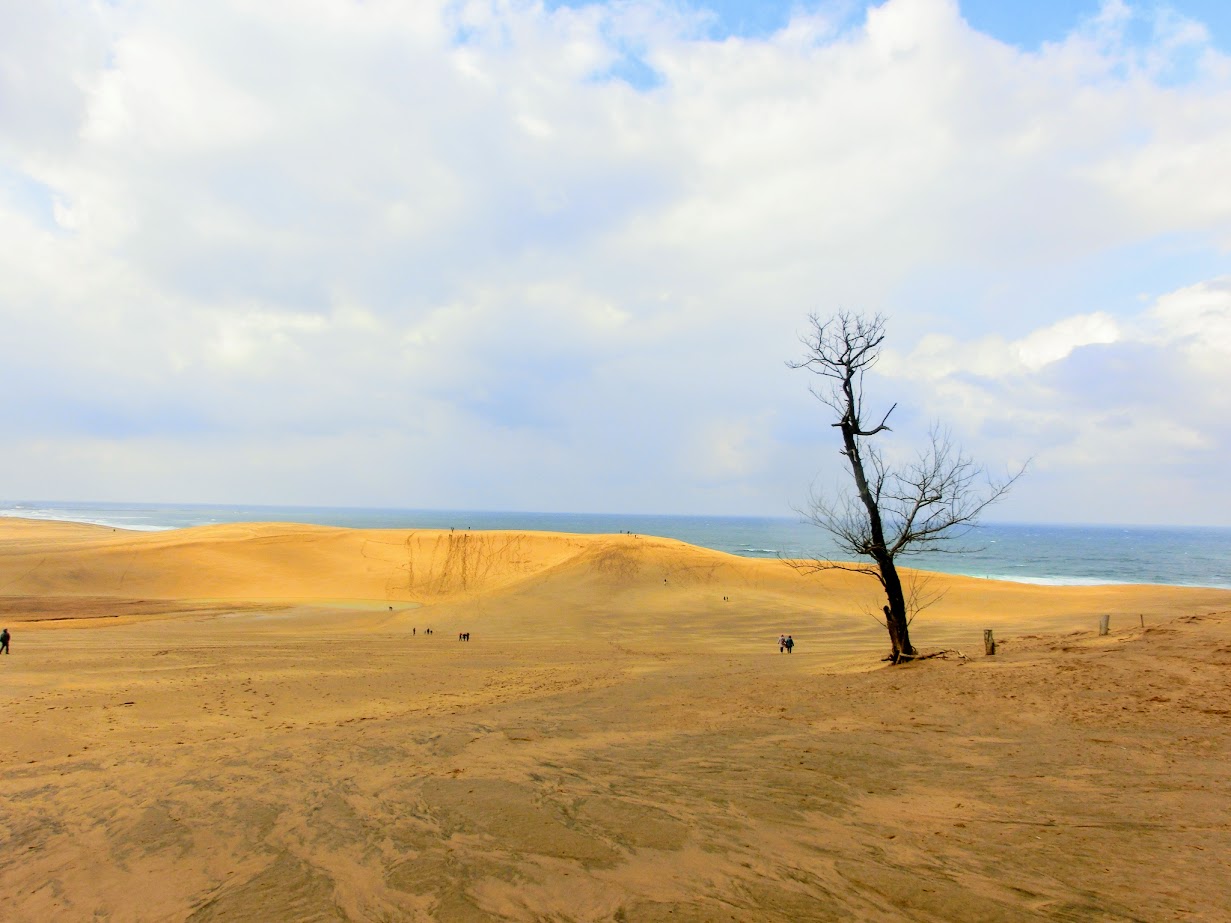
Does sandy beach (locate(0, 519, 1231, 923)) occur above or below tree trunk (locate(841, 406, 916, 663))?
below

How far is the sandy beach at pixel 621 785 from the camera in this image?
16.5 ft

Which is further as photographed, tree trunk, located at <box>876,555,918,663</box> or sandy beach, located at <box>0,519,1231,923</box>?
tree trunk, located at <box>876,555,918,663</box>

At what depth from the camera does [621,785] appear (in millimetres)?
7379

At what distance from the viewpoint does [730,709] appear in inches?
449

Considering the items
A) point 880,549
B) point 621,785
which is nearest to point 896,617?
point 880,549

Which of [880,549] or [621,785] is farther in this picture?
[880,549]

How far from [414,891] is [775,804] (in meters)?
3.53

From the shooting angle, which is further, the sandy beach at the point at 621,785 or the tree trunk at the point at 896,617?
the tree trunk at the point at 896,617

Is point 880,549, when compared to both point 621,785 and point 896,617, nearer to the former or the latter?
point 896,617

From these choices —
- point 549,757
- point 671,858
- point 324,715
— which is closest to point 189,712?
point 324,715

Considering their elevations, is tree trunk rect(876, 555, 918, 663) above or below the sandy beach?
above

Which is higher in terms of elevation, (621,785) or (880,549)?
(880,549)

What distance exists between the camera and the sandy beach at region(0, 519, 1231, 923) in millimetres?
5027

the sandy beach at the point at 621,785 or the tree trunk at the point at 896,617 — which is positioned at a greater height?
the tree trunk at the point at 896,617
